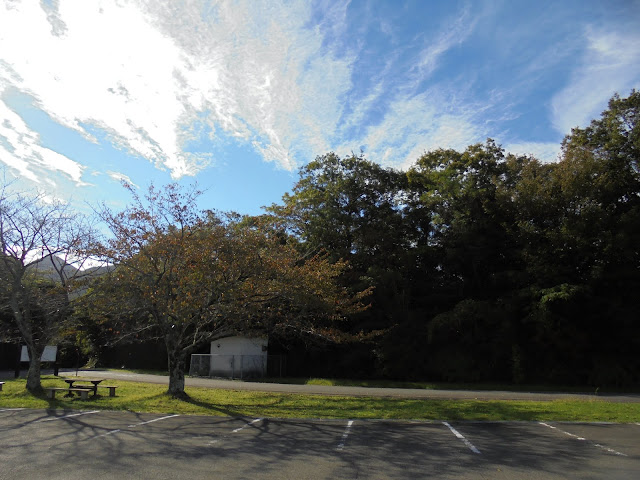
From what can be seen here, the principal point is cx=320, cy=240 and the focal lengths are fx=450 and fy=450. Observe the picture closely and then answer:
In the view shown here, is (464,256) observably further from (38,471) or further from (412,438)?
(38,471)

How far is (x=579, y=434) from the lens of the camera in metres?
9.55

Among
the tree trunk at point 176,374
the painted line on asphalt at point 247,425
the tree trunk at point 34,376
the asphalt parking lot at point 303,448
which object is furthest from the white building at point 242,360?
the asphalt parking lot at point 303,448

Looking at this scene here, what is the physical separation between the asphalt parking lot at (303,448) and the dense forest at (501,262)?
11.7 m

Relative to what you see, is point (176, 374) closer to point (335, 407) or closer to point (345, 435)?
point (335, 407)

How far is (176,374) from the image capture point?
15.3m

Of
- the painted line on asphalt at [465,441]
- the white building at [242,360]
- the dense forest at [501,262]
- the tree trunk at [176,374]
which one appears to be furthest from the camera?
the white building at [242,360]

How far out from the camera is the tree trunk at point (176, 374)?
15.1 meters

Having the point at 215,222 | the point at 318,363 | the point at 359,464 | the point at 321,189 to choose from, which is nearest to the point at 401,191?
the point at 321,189

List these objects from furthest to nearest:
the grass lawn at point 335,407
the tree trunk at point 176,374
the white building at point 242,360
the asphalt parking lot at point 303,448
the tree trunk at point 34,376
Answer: the white building at point 242,360
the tree trunk at point 34,376
the tree trunk at point 176,374
the grass lawn at point 335,407
the asphalt parking lot at point 303,448

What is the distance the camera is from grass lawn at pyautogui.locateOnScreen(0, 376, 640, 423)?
468 inches

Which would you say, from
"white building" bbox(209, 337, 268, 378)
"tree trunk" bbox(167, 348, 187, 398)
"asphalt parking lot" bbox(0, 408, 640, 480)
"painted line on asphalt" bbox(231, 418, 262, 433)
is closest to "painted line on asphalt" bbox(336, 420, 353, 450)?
"asphalt parking lot" bbox(0, 408, 640, 480)

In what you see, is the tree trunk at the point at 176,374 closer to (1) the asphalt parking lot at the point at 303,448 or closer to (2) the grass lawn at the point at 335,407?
(2) the grass lawn at the point at 335,407

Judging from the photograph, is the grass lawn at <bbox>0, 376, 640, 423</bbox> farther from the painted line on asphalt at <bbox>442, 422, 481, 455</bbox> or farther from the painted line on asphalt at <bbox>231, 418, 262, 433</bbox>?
the painted line on asphalt at <bbox>442, 422, 481, 455</bbox>

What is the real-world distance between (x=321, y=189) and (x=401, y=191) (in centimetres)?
603
